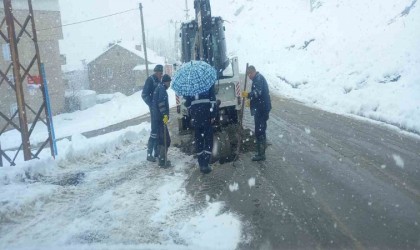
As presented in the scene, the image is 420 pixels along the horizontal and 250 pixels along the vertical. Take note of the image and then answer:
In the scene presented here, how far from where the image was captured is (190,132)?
11070 millimetres

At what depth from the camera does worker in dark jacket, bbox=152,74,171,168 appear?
765 centimetres

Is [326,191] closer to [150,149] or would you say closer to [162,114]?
[162,114]

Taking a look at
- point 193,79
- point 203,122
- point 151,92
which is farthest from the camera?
point 151,92

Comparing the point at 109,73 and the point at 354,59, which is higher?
the point at 109,73

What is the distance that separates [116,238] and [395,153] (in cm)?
599

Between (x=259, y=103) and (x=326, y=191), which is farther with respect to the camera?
(x=259, y=103)

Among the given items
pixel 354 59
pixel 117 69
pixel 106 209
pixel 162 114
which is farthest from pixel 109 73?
pixel 106 209

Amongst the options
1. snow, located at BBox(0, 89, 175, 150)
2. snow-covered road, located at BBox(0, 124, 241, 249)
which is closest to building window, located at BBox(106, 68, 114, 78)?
snow, located at BBox(0, 89, 175, 150)

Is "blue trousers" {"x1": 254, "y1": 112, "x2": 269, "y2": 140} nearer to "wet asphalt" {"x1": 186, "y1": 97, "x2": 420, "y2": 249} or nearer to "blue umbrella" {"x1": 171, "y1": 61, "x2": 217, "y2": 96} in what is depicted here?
"wet asphalt" {"x1": 186, "y1": 97, "x2": 420, "y2": 249}

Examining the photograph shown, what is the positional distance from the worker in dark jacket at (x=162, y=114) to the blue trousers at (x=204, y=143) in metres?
0.84

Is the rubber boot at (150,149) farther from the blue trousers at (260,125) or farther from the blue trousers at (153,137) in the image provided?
the blue trousers at (260,125)

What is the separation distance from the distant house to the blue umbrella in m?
40.1

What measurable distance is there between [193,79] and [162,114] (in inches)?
46.8

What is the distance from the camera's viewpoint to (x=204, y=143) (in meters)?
7.26
